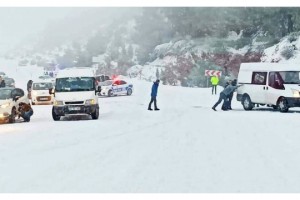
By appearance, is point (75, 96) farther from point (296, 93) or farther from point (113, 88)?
point (113, 88)

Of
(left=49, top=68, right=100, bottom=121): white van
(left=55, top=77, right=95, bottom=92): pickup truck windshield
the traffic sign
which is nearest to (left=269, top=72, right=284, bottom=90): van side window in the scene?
(left=49, top=68, right=100, bottom=121): white van

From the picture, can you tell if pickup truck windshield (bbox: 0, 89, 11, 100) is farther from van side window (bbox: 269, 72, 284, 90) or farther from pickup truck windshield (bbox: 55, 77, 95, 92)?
van side window (bbox: 269, 72, 284, 90)

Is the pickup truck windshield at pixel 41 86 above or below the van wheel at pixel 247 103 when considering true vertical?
above

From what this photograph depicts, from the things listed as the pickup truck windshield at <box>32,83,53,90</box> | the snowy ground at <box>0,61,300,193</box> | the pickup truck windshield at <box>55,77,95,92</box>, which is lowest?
the snowy ground at <box>0,61,300,193</box>

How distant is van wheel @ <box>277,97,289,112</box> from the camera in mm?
22125

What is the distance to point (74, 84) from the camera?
20.5 m

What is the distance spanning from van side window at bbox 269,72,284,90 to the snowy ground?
250cm

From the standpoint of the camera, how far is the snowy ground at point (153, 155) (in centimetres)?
846

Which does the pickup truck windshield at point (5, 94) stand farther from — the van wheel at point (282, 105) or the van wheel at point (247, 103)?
the van wheel at point (282, 105)

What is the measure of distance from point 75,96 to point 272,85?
8.24m

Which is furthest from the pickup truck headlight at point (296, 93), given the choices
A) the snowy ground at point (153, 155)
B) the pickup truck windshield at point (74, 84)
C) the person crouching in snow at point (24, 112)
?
the person crouching in snow at point (24, 112)

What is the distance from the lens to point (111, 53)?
76.1m

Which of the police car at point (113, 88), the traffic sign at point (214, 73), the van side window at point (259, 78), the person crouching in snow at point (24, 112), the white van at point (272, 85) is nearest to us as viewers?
the person crouching in snow at point (24, 112)
